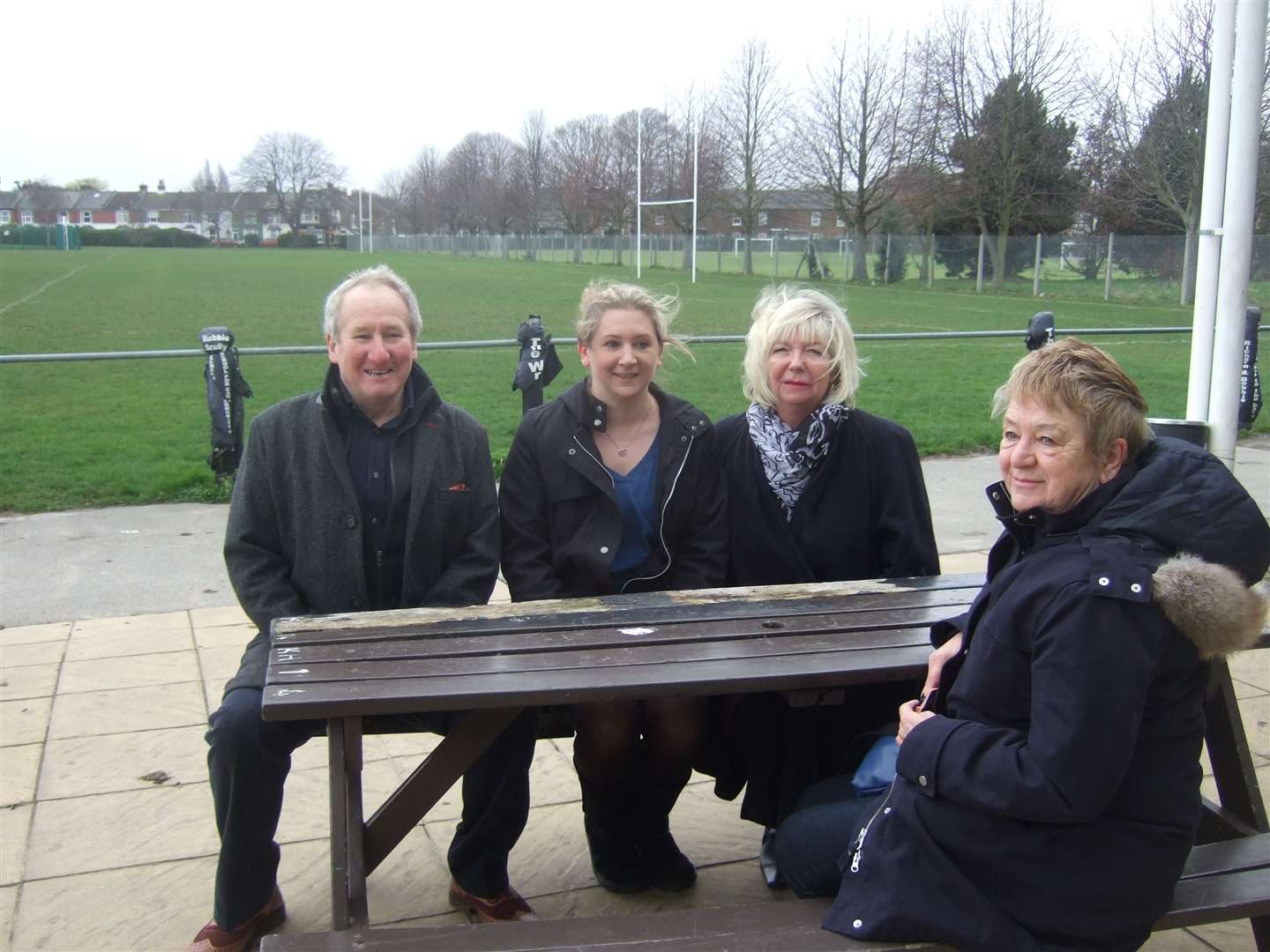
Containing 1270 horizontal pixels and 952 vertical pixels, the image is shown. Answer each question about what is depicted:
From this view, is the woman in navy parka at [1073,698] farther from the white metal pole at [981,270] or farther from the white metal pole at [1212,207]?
the white metal pole at [981,270]

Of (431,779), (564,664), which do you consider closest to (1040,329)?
(564,664)

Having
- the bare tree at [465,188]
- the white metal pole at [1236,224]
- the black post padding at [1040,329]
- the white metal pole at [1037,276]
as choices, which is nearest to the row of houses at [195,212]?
the bare tree at [465,188]

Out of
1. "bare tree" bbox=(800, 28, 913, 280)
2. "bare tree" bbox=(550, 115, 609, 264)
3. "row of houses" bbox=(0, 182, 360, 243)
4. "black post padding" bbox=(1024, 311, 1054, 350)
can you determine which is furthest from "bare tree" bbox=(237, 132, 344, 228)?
"black post padding" bbox=(1024, 311, 1054, 350)

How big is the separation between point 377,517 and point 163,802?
1.27 metres

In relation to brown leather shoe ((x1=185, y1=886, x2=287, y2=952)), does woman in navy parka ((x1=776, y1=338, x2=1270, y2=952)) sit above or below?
above

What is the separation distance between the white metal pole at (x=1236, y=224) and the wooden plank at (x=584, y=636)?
10.1 feet

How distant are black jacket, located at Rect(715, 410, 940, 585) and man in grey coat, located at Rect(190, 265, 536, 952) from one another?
0.71 m

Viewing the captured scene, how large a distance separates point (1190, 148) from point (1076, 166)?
11026mm

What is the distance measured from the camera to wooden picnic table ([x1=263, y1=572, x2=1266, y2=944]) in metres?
2.43

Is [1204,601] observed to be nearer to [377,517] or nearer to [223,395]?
[377,517]

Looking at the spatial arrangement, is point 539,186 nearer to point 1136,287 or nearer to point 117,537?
point 1136,287

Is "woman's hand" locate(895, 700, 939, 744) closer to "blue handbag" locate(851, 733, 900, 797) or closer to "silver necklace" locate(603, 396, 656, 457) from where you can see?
"blue handbag" locate(851, 733, 900, 797)

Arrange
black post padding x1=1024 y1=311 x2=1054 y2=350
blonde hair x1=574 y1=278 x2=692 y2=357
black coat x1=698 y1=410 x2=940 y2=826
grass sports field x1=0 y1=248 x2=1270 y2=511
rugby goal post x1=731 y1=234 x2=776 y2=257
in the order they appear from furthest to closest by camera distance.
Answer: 1. rugby goal post x1=731 y1=234 x2=776 y2=257
2. grass sports field x1=0 y1=248 x2=1270 y2=511
3. black post padding x1=1024 y1=311 x2=1054 y2=350
4. blonde hair x1=574 y1=278 x2=692 y2=357
5. black coat x1=698 y1=410 x2=940 y2=826

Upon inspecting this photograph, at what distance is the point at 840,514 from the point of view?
3379 mm
